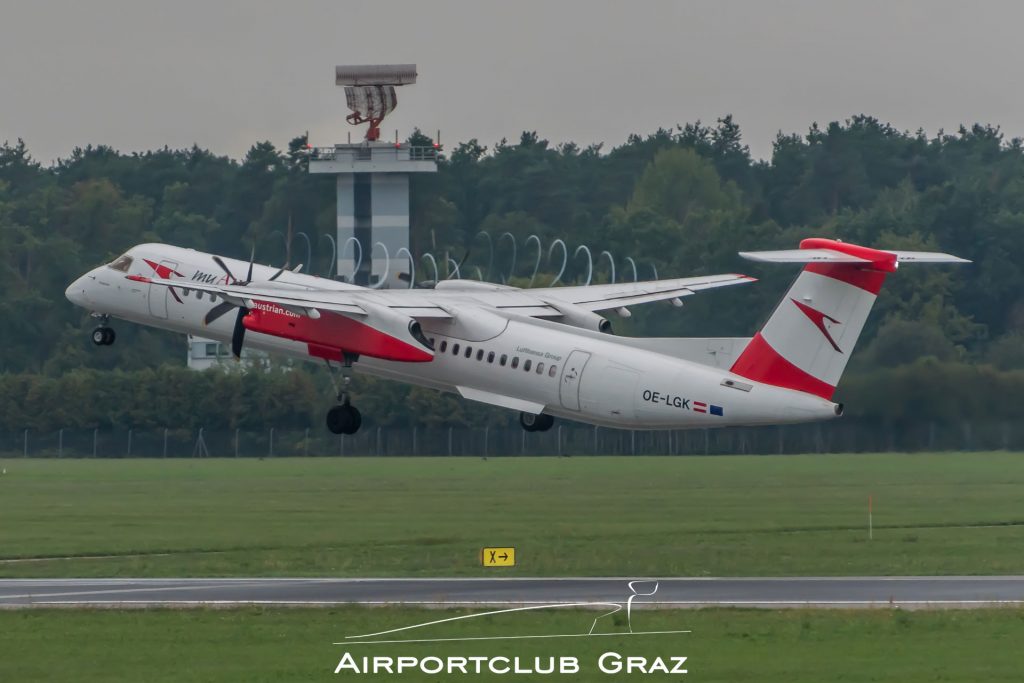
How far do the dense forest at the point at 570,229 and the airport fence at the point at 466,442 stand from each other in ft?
3.38

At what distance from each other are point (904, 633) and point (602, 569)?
492 inches

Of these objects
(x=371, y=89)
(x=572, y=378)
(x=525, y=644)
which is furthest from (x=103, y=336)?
(x=371, y=89)

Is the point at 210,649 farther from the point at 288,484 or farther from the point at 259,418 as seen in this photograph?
the point at 259,418

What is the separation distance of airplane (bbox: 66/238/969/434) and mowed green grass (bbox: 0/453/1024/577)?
420 centimetres

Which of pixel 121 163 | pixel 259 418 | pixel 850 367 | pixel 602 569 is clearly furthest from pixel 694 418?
pixel 121 163

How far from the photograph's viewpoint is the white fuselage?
135 ft

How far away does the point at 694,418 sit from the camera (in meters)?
41.9

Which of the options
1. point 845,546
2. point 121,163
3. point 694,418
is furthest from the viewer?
point 121,163

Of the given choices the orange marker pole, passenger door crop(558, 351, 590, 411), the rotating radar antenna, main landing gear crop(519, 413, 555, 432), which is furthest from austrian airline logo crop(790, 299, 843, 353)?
the rotating radar antenna

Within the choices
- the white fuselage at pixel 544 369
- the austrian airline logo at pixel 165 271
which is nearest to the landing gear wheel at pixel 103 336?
the white fuselage at pixel 544 369

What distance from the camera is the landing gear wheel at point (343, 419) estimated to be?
48.9 metres

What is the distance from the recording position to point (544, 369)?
145ft

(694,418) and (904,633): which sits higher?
(694,418)
